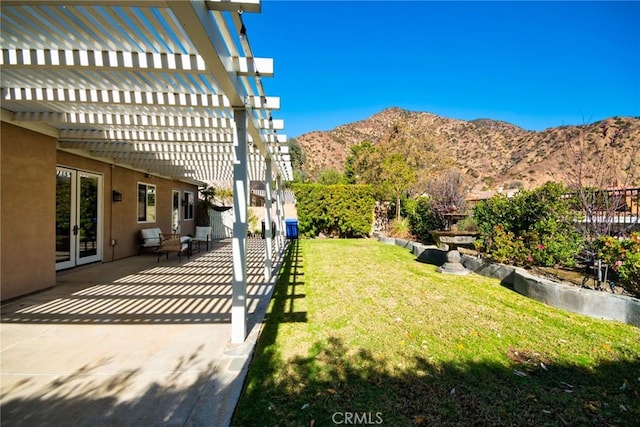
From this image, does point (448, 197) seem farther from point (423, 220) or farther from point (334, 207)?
point (334, 207)

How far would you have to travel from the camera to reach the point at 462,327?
3738mm

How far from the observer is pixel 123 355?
3.01m

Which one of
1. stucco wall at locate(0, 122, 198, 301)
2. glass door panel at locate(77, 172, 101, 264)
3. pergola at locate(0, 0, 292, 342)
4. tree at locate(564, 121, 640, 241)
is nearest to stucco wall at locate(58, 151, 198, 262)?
glass door panel at locate(77, 172, 101, 264)

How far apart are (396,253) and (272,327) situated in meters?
6.90

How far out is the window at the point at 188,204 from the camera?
44.4ft

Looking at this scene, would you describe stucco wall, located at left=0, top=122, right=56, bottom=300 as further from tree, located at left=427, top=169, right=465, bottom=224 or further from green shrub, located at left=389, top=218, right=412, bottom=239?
green shrub, located at left=389, top=218, right=412, bottom=239

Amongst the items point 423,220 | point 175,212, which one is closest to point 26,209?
point 175,212

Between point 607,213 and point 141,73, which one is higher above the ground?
point 141,73

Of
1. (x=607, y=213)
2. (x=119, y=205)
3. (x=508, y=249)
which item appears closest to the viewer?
(x=607, y=213)

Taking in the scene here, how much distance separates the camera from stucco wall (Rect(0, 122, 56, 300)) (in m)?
4.44

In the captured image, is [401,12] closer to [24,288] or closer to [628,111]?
[628,111]

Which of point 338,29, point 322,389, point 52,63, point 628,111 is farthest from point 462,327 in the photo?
point 338,29

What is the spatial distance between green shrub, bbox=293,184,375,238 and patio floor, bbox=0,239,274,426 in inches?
340

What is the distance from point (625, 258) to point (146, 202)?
39.3 feet
